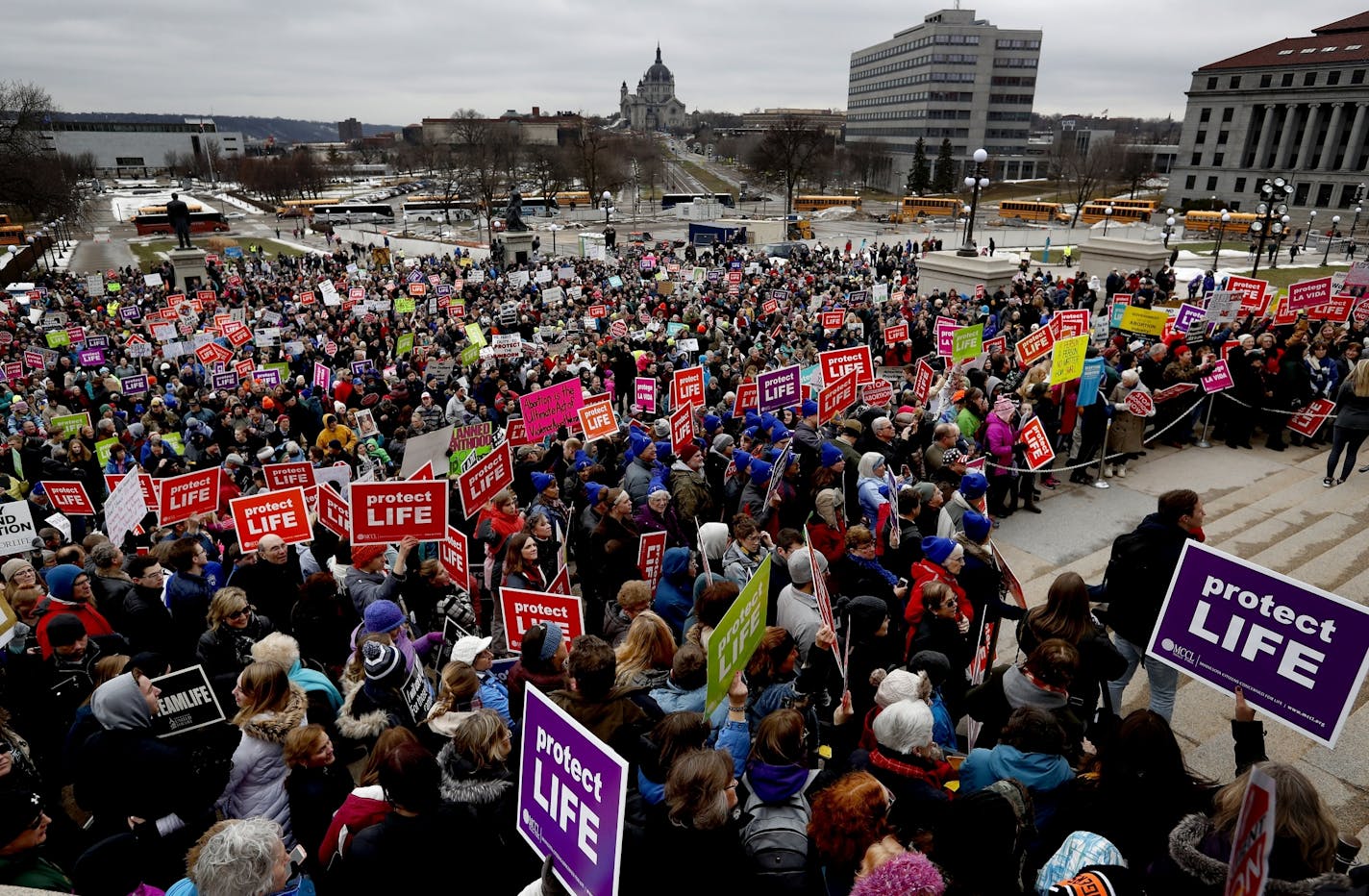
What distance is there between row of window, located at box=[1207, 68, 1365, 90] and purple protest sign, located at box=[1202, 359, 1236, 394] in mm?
87450

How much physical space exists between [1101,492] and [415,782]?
985cm

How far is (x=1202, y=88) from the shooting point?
84125mm

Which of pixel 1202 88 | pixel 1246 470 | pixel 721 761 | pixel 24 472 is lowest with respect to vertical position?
pixel 24 472

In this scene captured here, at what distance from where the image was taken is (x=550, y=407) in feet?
36.5

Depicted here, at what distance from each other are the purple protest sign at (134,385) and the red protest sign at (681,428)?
13.1 meters

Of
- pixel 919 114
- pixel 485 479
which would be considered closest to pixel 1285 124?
pixel 919 114

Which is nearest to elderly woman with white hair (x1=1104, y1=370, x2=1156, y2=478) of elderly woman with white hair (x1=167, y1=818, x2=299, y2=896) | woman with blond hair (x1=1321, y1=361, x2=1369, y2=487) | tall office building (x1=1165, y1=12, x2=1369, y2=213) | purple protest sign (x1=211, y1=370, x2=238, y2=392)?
woman with blond hair (x1=1321, y1=361, x2=1369, y2=487)

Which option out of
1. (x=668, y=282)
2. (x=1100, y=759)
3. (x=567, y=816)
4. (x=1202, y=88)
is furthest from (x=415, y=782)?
(x=1202, y=88)

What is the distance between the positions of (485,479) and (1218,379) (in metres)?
10.2

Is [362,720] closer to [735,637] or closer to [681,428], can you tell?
[735,637]

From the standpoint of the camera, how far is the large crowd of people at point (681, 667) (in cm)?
316

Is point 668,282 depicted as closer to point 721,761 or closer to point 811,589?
point 811,589

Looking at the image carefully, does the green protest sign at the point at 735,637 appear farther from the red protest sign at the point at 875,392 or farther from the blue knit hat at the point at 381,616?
the red protest sign at the point at 875,392

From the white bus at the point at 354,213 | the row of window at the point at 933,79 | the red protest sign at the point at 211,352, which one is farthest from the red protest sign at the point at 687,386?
the row of window at the point at 933,79
